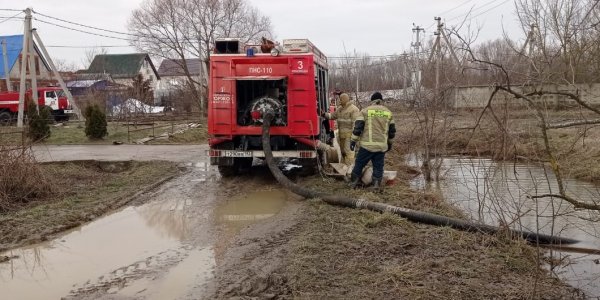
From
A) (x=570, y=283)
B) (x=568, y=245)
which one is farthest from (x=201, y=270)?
(x=568, y=245)

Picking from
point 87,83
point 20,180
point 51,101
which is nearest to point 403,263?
point 20,180

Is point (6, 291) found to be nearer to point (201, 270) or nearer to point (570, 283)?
point (201, 270)

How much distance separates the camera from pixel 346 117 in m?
11.3

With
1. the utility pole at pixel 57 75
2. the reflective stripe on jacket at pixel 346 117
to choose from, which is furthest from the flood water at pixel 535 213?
the utility pole at pixel 57 75

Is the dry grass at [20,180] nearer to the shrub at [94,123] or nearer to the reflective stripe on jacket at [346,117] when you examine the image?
the reflective stripe on jacket at [346,117]

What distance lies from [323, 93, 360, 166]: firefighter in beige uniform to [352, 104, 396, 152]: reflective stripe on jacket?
2.25m

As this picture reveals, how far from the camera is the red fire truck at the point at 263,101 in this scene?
33.0 ft

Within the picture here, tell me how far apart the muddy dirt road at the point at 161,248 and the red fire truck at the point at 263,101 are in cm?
89

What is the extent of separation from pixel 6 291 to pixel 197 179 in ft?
21.3

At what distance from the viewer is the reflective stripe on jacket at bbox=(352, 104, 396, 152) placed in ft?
28.1

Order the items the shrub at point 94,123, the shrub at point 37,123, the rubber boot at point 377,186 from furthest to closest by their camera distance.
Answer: the shrub at point 94,123 → the shrub at point 37,123 → the rubber boot at point 377,186

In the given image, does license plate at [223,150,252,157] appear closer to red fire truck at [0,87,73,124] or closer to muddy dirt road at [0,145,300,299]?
muddy dirt road at [0,145,300,299]

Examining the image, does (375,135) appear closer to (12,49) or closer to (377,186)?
(377,186)

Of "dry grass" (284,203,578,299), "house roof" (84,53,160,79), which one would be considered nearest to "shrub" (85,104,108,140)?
"dry grass" (284,203,578,299)
